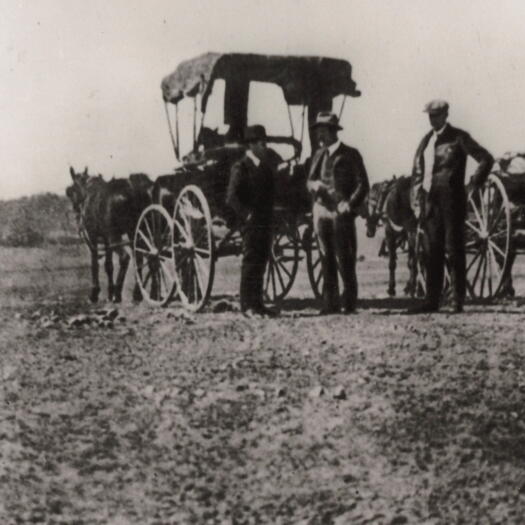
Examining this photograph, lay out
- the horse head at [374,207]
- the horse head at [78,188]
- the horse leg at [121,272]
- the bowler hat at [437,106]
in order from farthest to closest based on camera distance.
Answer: the horse head at [374,207] < the horse head at [78,188] < the horse leg at [121,272] < the bowler hat at [437,106]

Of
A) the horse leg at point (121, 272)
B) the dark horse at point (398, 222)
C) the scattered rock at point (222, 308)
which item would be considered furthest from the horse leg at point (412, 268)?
the horse leg at point (121, 272)

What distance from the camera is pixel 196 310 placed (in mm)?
10023

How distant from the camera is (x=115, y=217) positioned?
12789 mm

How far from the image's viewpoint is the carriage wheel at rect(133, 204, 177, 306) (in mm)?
10828

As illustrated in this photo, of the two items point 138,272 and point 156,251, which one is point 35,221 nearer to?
point 138,272

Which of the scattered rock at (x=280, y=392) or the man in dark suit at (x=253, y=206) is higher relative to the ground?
the man in dark suit at (x=253, y=206)

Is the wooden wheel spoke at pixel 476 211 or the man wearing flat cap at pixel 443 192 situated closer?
the man wearing flat cap at pixel 443 192

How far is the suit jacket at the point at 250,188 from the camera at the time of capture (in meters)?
9.45

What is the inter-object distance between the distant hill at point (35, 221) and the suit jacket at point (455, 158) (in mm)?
14322

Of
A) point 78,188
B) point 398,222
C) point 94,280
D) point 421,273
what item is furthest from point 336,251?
point 78,188

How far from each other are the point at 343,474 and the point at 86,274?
42.2 ft

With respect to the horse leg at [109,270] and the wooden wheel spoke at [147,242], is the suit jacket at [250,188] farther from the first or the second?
the horse leg at [109,270]

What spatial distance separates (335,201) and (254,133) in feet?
3.22

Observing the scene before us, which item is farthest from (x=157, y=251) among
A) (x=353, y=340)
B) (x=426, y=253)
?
(x=353, y=340)
